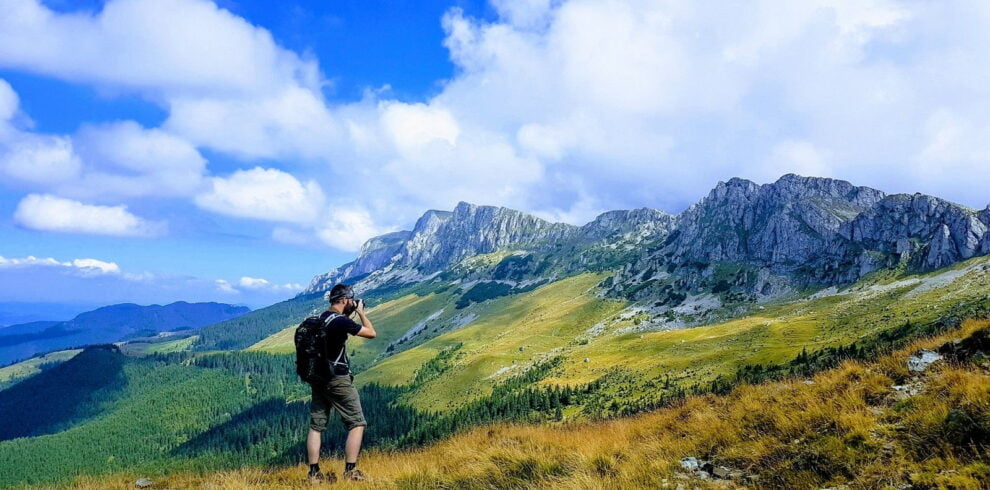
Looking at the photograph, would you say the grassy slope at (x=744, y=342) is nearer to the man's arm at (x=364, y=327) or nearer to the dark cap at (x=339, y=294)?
the man's arm at (x=364, y=327)

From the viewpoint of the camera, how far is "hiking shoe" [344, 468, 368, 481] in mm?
10828

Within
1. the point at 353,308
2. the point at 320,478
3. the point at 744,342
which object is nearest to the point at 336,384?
the point at 353,308

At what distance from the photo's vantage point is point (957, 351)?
41.2 ft

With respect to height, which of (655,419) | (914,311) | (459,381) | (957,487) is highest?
(957,487)

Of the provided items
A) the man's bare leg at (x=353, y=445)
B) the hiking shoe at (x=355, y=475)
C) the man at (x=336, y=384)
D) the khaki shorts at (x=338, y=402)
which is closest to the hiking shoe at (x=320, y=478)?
the man at (x=336, y=384)

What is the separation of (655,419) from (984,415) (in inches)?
313

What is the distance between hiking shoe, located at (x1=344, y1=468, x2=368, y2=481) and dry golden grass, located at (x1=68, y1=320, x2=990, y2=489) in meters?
0.32

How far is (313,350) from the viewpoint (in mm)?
11656

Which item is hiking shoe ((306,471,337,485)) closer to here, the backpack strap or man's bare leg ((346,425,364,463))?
man's bare leg ((346,425,364,463))

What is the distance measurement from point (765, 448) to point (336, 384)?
1017 cm

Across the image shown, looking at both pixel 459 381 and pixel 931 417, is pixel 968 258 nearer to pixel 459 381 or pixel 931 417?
pixel 459 381

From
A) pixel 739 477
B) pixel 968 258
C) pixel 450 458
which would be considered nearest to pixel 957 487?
pixel 739 477

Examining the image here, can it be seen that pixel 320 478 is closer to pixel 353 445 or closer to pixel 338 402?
pixel 353 445

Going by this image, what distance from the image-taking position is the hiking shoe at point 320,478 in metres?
11.0
